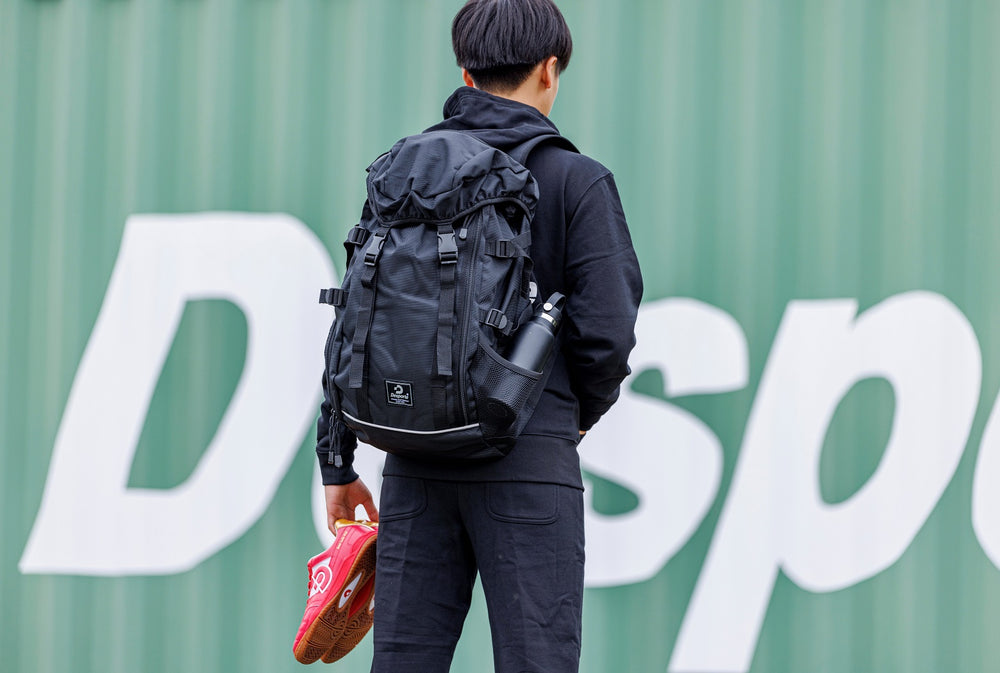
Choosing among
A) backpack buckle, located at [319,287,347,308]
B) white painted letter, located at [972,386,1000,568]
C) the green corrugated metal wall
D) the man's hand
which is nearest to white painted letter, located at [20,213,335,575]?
the green corrugated metal wall

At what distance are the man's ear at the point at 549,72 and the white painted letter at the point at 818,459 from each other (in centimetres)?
116

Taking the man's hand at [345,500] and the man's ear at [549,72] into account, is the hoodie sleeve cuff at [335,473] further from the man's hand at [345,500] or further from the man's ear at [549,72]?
the man's ear at [549,72]

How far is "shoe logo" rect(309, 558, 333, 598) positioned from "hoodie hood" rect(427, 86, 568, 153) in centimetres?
81

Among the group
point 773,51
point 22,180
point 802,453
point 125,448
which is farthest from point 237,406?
point 773,51

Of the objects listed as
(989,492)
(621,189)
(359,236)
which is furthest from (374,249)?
(989,492)

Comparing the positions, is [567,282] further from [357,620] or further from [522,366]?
[357,620]

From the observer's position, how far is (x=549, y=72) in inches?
65.5

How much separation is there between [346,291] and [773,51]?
60.8 inches

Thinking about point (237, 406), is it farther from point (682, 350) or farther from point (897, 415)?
point (897, 415)

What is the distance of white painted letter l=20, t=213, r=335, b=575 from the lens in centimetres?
267

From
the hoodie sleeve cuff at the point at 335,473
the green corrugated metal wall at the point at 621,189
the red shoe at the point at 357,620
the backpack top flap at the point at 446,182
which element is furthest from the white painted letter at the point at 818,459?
the backpack top flap at the point at 446,182

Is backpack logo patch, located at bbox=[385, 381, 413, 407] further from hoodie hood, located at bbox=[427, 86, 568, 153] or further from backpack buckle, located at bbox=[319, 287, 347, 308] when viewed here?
Result: hoodie hood, located at bbox=[427, 86, 568, 153]

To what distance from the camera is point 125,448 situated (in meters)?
2.73

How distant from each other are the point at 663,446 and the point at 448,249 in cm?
128
